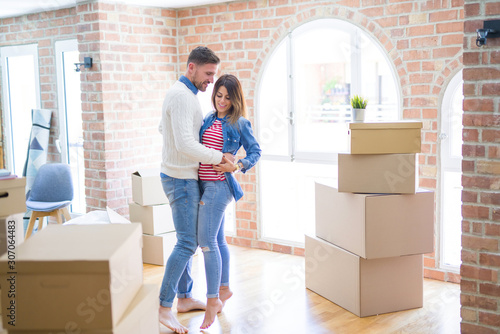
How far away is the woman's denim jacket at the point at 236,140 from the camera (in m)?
3.30

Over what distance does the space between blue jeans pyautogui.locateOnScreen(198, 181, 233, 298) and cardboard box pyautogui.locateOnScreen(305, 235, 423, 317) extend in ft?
2.72

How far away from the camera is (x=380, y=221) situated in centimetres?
340

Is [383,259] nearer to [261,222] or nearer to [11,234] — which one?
[261,222]

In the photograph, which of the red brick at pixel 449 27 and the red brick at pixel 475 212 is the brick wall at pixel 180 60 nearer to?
the red brick at pixel 449 27

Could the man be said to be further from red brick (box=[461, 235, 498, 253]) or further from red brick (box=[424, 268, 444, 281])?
red brick (box=[424, 268, 444, 281])

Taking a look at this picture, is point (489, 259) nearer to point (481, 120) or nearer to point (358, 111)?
point (481, 120)

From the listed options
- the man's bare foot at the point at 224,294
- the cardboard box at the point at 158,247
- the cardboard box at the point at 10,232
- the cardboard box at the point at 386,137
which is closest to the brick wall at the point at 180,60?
the cardboard box at the point at 158,247

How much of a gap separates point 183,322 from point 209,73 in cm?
147

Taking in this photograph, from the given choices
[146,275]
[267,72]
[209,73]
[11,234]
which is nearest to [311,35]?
[267,72]

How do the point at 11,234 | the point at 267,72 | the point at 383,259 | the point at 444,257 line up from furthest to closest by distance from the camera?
the point at 267,72
the point at 444,257
the point at 383,259
the point at 11,234

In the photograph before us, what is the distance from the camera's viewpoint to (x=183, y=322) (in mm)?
3438

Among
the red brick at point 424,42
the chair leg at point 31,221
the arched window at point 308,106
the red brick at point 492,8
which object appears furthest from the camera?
the chair leg at point 31,221

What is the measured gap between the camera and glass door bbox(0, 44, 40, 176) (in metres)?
6.04

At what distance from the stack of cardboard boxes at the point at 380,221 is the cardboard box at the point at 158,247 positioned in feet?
4.91
